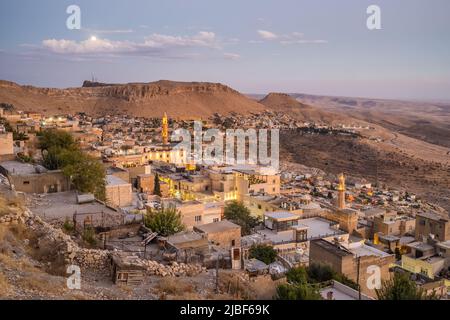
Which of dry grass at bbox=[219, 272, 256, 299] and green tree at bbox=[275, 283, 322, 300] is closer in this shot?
green tree at bbox=[275, 283, 322, 300]

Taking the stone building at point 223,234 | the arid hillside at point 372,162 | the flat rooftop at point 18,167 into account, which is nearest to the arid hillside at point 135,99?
the arid hillside at point 372,162

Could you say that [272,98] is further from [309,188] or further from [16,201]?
[16,201]

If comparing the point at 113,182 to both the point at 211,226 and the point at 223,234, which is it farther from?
the point at 223,234

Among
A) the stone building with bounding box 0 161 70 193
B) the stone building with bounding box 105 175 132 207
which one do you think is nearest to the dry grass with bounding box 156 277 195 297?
the stone building with bounding box 0 161 70 193

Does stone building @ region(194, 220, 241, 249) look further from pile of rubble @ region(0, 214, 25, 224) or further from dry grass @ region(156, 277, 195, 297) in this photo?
dry grass @ region(156, 277, 195, 297)
